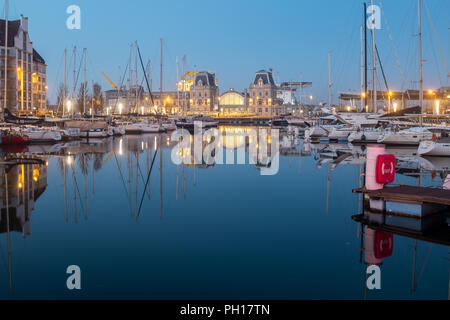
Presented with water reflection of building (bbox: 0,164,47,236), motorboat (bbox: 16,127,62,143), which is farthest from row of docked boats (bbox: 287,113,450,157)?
motorboat (bbox: 16,127,62,143)

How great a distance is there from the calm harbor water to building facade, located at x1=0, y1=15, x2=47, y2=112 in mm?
54765

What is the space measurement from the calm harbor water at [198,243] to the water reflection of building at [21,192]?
7cm

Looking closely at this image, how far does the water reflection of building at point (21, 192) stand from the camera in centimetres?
1204

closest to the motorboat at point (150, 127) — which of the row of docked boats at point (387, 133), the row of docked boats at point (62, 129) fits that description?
the row of docked boats at point (62, 129)

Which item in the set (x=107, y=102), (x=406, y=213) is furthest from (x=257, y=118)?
(x=406, y=213)

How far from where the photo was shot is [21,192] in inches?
637

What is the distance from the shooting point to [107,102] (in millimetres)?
197750

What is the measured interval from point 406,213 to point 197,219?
5.28 m

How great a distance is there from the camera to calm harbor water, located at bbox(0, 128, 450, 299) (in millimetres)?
7754

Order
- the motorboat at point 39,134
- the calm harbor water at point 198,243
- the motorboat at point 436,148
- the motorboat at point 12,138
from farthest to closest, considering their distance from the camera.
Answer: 1. the motorboat at point 39,134
2. the motorboat at point 12,138
3. the motorboat at point 436,148
4. the calm harbor water at point 198,243

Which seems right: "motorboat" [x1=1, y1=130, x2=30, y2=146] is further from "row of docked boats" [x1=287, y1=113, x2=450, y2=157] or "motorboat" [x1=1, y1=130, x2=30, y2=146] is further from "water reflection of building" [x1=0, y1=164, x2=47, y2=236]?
"row of docked boats" [x1=287, y1=113, x2=450, y2=157]

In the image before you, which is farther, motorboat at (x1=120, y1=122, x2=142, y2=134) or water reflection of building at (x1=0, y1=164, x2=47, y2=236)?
motorboat at (x1=120, y1=122, x2=142, y2=134)

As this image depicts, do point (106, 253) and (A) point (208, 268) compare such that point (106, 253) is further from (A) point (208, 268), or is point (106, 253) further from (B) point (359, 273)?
(B) point (359, 273)

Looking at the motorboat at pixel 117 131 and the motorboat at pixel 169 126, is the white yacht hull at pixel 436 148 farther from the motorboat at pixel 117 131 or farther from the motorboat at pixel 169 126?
the motorboat at pixel 169 126
